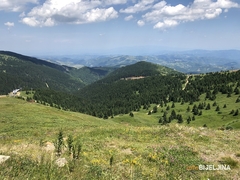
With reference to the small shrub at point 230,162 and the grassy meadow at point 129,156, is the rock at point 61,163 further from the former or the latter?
the small shrub at point 230,162

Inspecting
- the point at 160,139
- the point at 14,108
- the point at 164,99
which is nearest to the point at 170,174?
the point at 160,139

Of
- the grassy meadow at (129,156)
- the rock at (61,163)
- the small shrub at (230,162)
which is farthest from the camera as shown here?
the small shrub at (230,162)

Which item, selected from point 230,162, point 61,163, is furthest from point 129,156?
point 230,162

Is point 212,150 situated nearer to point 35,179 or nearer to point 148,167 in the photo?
point 148,167

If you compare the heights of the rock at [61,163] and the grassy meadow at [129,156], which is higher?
the rock at [61,163]

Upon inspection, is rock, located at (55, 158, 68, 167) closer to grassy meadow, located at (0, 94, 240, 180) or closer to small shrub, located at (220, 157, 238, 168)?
grassy meadow, located at (0, 94, 240, 180)

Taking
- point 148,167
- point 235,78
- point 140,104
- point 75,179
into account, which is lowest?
point 140,104

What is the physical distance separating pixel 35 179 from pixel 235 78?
652 feet

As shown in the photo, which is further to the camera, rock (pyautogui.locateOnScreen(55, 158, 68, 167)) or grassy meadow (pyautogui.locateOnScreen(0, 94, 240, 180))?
rock (pyautogui.locateOnScreen(55, 158, 68, 167))

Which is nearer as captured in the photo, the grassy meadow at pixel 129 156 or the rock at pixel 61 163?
the grassy meadow at pixel 129 156

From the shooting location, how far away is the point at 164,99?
618 feet

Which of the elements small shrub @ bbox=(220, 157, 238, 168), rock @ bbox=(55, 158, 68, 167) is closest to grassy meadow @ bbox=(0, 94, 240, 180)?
small shrub @ bbox=(220, 157, 238, 168)

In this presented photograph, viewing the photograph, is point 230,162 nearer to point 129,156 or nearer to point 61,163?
point 129,156

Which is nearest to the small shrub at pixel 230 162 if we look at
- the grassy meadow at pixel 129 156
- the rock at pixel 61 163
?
the grassy meadow at pixel 129 156
